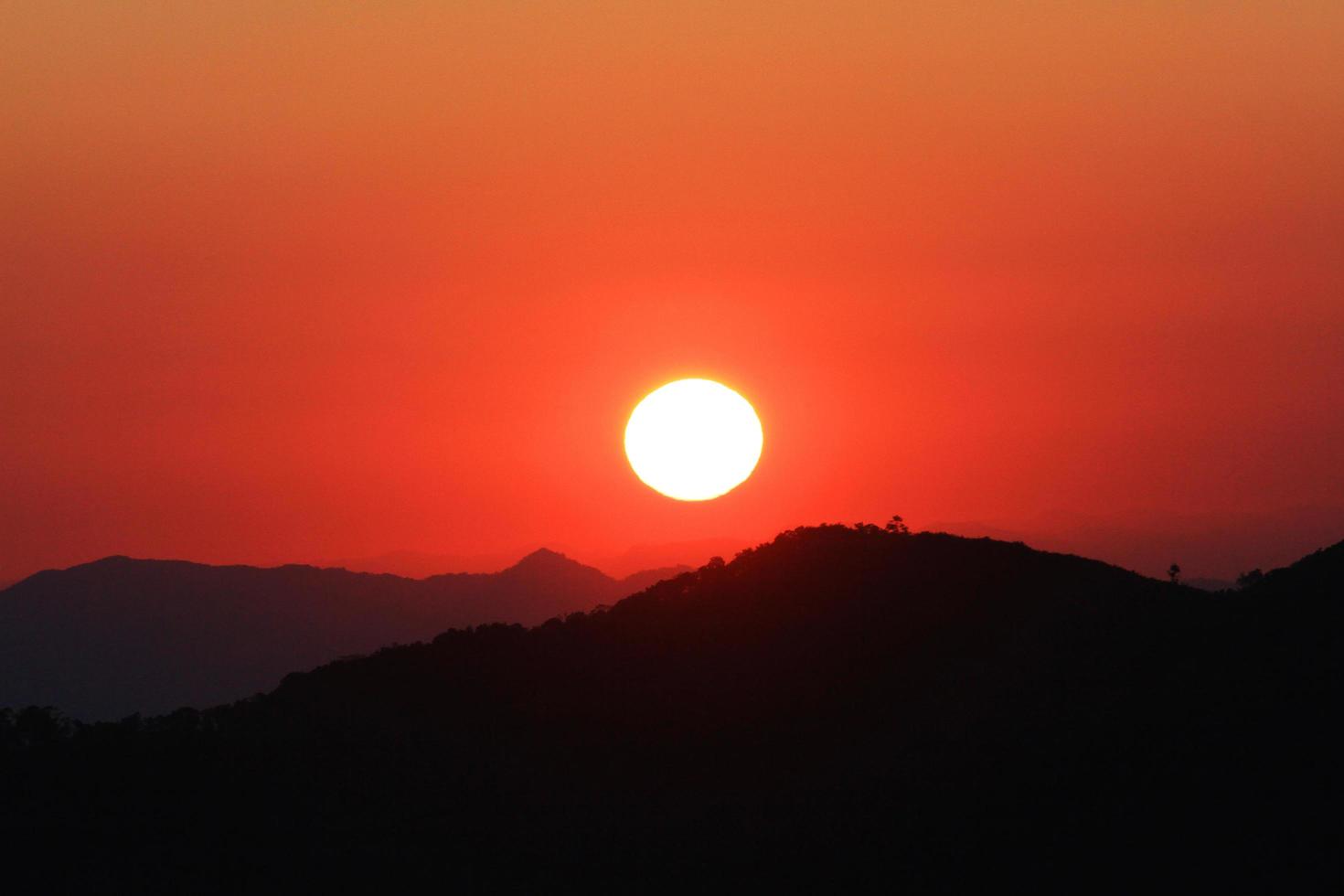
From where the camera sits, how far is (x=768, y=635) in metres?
47.8

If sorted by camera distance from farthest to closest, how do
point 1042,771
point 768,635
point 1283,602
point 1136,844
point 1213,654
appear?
point 768,635 → point 1283,602 → point 1213,654 → point 1042,771 → point 1136,844

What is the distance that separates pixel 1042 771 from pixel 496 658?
2021 cm

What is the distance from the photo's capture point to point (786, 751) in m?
42.1

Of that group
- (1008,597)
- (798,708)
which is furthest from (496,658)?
(1008,597)

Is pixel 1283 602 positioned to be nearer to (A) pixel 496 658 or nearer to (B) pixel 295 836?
(A) pixel 496 658

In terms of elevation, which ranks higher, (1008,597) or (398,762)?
(1008,597)

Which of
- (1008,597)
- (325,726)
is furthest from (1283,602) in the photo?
(325,726)

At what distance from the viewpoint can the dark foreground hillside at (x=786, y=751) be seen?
3469 cm

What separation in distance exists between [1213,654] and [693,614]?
17693 mm

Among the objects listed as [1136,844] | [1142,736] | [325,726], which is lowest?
[1136,844]

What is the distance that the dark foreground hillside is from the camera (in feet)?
114

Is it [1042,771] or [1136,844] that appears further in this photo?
[1042,771]

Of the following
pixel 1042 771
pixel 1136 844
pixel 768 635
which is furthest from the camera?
pixel 768 635

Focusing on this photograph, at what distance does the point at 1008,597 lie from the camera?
4812 cm
